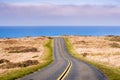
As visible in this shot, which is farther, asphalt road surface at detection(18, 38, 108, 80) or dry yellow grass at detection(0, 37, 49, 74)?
dry yellow grass at detection(0, 37, 49, 74)

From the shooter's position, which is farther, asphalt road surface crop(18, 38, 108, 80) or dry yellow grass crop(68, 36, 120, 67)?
dry yellow grass crop(68, 36, 120, 67)

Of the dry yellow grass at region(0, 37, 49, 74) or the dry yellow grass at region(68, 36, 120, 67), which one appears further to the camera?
the dry yellow grass at region(0, 37, 49, 74)

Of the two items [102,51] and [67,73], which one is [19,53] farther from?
[67,73]

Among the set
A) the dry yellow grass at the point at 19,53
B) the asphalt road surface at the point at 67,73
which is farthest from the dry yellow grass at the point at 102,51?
the dry yellow grass at the point at 19,53

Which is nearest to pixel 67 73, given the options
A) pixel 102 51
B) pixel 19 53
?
pixel 19 53

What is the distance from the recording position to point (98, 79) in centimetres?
2752

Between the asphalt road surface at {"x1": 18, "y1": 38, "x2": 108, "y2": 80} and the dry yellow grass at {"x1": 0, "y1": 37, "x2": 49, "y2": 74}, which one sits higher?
the dry yellow grass at {"x1": 0, "y1": 37, "x2": 49, "y2": 74}

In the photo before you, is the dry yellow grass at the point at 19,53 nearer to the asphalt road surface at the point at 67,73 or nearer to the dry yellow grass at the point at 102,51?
the asphalt road surface at the point at 67,73

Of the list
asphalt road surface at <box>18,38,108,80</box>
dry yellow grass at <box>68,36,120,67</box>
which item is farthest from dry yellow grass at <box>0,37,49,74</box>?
dry yellow grass at <box>68,36,120,67</box>

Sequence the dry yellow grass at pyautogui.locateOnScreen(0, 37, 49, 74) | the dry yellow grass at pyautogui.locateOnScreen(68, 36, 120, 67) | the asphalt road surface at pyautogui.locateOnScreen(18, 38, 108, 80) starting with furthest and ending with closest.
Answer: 1. the dry yellow grass at pyautogui.locateOnScreen(0, 37, 49, 74)
2. the dry yellow grass at pyautogui.locateOnScreen(68, 36, 120, 67)
3. the asphalt road surface at pyautogui.locateOnScreen(18, 38, 108, 80)

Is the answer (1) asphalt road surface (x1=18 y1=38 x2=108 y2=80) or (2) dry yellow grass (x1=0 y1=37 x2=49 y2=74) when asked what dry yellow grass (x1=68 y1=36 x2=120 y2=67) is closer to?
(1) asphalt road surface (x1=18 y1=38 x2=108 y2=80)

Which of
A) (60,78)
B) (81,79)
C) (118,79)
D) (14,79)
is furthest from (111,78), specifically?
(14,79)

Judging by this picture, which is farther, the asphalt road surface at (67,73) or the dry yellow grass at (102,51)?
the dry yellow grass at (102,51)

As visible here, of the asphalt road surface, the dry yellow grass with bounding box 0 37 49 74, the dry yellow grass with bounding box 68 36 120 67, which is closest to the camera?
the asphalt road surface
